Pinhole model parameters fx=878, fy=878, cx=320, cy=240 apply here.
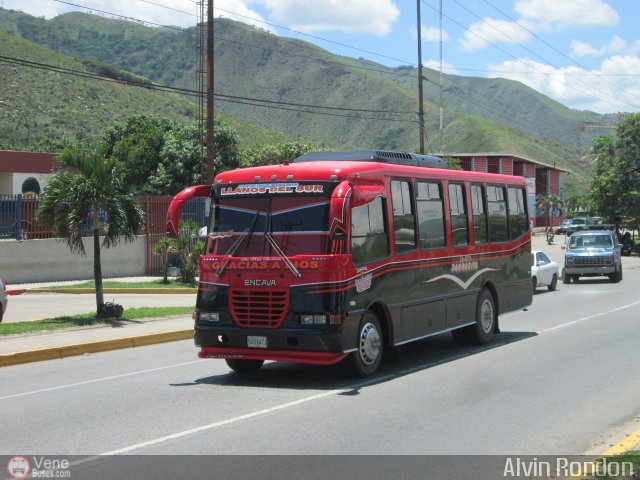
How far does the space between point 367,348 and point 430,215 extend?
9.57 ft

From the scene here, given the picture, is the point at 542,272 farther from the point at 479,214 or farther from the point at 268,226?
the point at 268,226

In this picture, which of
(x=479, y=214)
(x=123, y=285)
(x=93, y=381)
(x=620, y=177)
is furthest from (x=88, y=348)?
(x=620, y=177)

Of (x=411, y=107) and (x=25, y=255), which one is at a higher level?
(x=411, y=107)

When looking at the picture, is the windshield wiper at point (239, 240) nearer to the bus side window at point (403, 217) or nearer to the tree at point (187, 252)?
the bus side window at point (403, 217)

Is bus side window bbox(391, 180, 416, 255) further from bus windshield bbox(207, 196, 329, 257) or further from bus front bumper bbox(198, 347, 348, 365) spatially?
bus front bumper bbox(198, 347, 348, 365)

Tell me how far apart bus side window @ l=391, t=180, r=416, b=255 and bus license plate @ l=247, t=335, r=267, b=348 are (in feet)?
8.25

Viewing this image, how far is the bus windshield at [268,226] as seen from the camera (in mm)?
11188

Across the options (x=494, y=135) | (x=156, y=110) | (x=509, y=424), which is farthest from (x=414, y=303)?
(x=494, y=135)

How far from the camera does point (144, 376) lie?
494 inches

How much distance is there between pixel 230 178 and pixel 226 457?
512cm

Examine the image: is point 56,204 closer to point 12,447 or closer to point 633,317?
point 12,447

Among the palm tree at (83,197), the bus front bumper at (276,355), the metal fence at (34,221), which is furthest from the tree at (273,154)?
the bus front bumper at (276,355)

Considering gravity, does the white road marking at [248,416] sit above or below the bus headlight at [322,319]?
below

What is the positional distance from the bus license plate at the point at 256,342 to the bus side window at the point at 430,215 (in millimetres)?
3333
